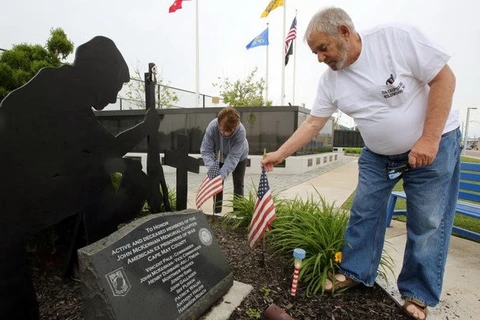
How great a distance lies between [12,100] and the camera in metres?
1.66

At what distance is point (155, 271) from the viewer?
1.73 meters

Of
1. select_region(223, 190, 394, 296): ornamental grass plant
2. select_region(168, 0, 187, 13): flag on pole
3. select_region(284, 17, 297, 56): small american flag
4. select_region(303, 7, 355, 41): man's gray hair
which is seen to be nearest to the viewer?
select_region(303, 7, 355, 41): man's gray hair

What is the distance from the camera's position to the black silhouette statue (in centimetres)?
165

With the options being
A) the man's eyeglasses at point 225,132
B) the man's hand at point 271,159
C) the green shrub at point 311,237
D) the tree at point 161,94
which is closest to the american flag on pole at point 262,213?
the man's hand at point 271,159

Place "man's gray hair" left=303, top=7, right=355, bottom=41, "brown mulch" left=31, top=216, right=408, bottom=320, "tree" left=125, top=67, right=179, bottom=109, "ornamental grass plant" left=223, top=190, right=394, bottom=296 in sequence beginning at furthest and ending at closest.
A: "tree" left=125, top=67, right=179, bottom=109 < "ornamental grass plant" left=223, top=190, right=394, bottom=296 < "brown mulch" left=31, top=216, right=408, bottom=320 < "man's gray hair" left=303, top=7, right=355, bottom=41

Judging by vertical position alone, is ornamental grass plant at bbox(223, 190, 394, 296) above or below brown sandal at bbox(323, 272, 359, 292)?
above

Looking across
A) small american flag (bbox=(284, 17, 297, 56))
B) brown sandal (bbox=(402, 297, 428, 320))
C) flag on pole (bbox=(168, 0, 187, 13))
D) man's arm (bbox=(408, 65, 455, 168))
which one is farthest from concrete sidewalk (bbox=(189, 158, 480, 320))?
flag on pole (bbox=(168, 0, 187, 13))

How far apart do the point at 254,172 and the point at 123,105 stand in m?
10.0

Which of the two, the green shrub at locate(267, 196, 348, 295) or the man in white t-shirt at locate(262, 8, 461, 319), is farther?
the green shrub at locate(267, 196, 348, 295)

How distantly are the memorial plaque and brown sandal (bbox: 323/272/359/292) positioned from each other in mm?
732

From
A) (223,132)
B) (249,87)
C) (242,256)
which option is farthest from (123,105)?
(242,256)

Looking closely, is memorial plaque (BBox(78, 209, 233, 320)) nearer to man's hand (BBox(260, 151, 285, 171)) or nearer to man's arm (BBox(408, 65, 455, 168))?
man's hand (BBox(260, 151, 285, 171))

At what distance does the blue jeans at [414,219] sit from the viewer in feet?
6.20

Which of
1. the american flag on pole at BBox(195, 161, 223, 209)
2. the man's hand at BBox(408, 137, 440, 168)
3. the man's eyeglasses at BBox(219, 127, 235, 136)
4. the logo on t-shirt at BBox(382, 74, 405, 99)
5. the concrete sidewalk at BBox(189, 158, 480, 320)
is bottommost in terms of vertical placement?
the concrete sidewalk at BBox(189, 158, 480, 320)
